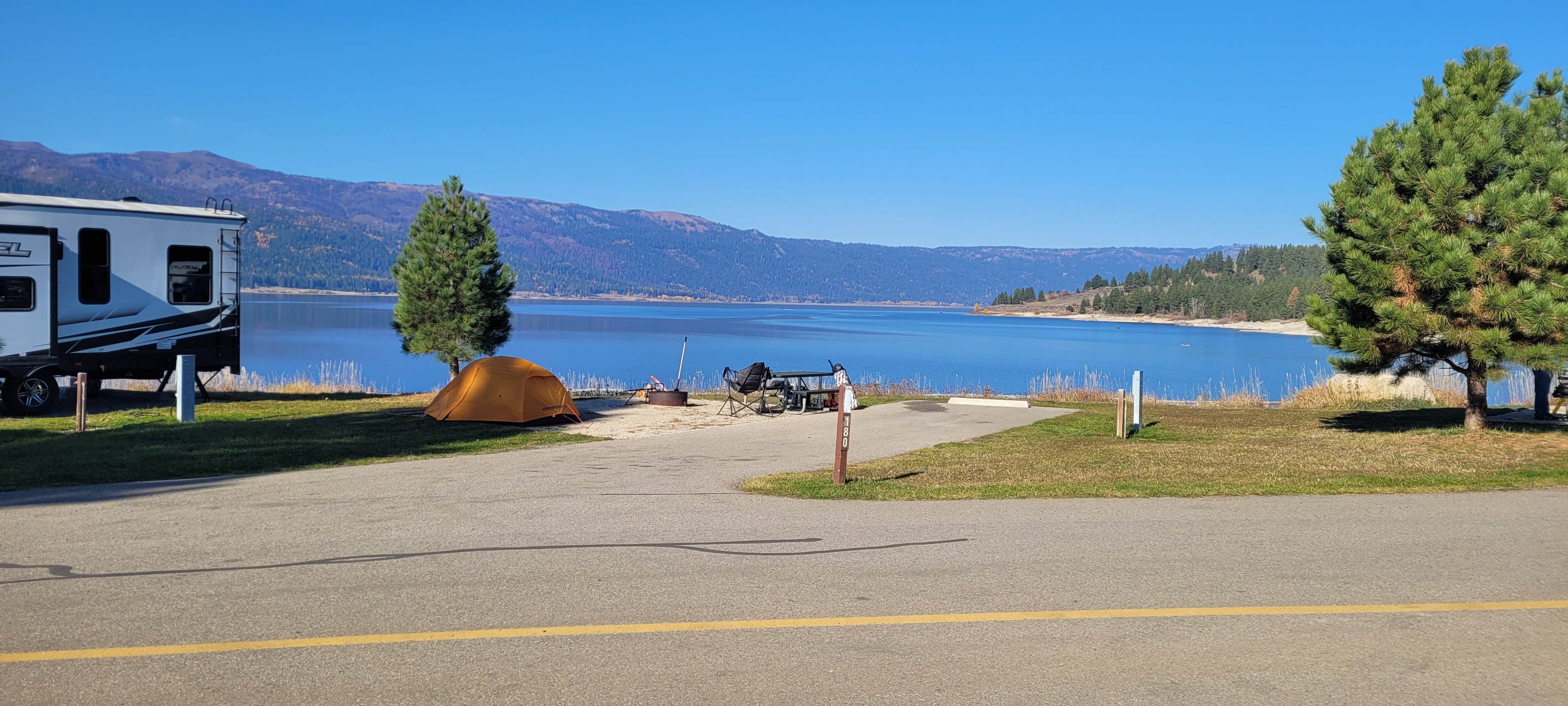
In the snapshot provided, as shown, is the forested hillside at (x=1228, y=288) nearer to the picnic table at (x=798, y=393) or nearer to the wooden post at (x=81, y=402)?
the picnic table at (x=798, y=393)

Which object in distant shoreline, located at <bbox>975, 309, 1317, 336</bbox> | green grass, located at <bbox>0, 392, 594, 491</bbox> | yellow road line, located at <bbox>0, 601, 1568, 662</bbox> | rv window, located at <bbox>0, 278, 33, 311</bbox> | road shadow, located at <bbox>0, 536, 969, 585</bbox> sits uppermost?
distant shoreline, located at <bbox>975, 309, 1317, 336</bbox>

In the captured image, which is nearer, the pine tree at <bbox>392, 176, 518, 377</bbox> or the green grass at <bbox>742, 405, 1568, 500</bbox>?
the green grass at <bbox>742, 405, 1568, 500</bbox>

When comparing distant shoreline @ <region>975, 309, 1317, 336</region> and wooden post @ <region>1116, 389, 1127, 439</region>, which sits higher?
distant shoreline @ <region>975, 309, 1317, 336</region>

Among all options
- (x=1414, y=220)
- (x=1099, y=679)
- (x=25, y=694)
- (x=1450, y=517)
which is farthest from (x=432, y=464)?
(x=1414, y=220)

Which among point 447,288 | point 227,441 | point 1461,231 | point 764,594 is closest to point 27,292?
point 227,441

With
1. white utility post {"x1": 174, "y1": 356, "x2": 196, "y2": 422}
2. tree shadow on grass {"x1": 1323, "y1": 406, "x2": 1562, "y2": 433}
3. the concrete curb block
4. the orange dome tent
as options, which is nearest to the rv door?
white utility post {"x1": 174, "y1": 356, "x2": 196, "y2": 422}

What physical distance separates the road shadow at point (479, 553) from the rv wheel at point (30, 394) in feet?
43.4

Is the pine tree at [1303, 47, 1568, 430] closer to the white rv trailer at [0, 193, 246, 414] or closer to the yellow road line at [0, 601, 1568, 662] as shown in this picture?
the yellow road line at [0, 601, 1568, 662]

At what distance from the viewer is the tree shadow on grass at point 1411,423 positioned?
16.4 metres

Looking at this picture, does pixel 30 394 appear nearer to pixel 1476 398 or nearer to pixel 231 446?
pixel 231 446

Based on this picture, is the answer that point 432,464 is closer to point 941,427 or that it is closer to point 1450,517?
point 941,427

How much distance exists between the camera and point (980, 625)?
218 inches

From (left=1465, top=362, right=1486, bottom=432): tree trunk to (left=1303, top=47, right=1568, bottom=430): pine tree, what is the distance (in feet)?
0.09

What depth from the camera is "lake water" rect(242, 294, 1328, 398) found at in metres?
43.2
